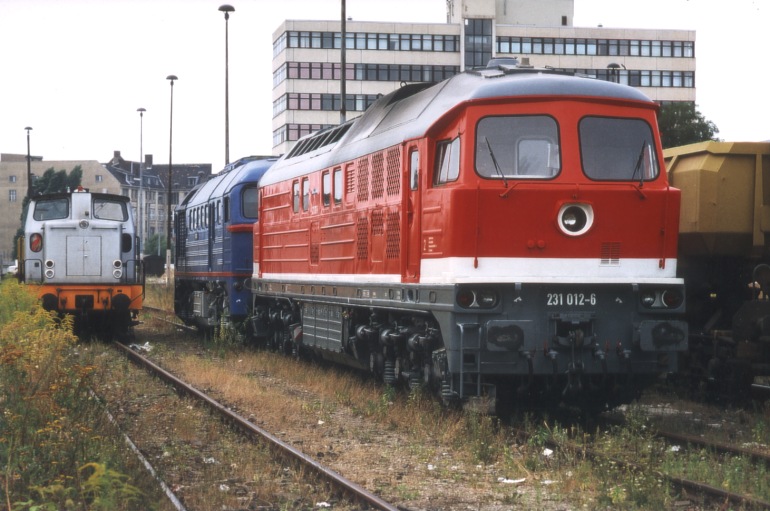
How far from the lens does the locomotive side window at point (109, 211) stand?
80.7 feet

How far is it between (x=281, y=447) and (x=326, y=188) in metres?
6.33

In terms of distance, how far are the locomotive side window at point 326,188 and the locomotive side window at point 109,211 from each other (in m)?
9.60

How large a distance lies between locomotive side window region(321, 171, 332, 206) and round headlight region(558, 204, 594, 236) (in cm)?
534

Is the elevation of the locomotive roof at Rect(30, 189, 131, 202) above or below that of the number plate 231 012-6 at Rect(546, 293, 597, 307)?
above

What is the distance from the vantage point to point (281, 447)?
10.5 m

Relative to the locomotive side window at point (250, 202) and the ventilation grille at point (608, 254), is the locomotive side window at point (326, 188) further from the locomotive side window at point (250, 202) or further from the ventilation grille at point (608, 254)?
the locomotive side window at point (250, 202)

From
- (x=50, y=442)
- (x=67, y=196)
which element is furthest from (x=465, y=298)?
(x=67, y=196)

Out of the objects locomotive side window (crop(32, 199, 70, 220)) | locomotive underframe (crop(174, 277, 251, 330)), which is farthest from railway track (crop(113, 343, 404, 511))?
locomotive side window (crop(32, 199, 70, 220))

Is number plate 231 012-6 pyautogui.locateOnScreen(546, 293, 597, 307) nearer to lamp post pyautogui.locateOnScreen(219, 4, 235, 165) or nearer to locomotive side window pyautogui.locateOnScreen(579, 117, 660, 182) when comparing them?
locomotive side window pyautogui.locateOnScreen(579, 117, 660, 182)

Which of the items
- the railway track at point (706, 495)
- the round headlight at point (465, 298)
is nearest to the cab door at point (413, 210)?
the round headlight at point (465, 298)

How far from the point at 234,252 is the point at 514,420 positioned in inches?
442

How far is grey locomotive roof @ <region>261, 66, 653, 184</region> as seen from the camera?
1152cm

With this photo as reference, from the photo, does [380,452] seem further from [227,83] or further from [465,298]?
[227,83]

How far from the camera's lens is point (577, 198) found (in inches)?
444
